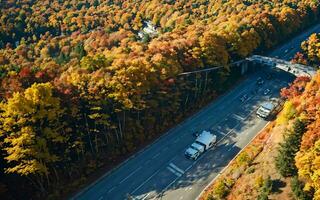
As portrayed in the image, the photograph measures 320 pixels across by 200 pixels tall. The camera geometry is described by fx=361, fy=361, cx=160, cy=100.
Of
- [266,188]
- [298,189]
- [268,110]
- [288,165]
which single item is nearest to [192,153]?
[266,188]

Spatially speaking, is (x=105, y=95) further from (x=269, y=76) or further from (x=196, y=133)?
(x=269, y=76)

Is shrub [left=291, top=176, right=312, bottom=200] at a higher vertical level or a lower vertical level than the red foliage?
lower

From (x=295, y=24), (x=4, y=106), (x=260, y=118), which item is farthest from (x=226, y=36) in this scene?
(x=4, y=106)

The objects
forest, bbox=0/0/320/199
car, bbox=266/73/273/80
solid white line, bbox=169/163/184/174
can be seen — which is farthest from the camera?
car, bbox=266/73/273/80

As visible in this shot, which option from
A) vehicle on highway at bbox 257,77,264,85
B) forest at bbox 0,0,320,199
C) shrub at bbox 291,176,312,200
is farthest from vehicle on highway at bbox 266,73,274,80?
shrub at bbox 291,176,312,200

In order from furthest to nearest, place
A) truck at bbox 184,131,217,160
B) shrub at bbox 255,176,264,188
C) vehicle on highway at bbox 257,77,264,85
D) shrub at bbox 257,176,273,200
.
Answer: vehicle on highway at bbox 257,77,264,85
truck at bbox 184,131,217,160
shrub at bbox 255,176,264,188
shrub at bbox 257,176,273,200

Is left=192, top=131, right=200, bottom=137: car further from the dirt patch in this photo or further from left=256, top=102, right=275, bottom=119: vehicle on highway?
left=256, top=102, right=275, bottom=119: vehicle on highway

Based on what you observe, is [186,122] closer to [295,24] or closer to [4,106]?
[4,106]
